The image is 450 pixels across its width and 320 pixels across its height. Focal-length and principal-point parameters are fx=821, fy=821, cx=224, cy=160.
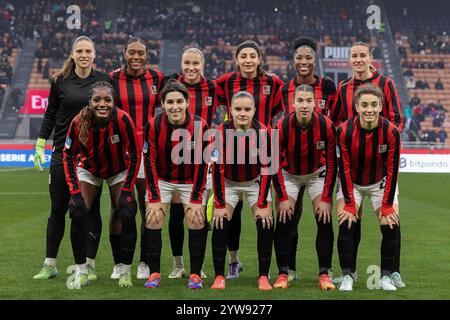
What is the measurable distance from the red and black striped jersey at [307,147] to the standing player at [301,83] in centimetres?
27

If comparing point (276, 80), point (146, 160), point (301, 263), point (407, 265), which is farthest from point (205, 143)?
point (407, 265)

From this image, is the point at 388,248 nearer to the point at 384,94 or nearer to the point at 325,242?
the point at 325,242

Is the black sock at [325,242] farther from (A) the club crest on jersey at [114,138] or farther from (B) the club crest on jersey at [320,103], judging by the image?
(A) the club crest on jersey at [114,138]

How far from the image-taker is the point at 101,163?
6.77 metres

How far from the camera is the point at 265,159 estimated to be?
6.66 meters

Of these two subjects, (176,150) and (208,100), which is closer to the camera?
(176,150)

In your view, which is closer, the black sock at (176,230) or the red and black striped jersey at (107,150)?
the red and black striped jersey at (107,150)

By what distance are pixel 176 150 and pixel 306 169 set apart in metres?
1.09

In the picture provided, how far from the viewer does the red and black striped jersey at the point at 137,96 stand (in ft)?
23.8

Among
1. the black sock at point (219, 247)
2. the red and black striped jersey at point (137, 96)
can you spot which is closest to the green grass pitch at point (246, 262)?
the black sock at point (219, 247)

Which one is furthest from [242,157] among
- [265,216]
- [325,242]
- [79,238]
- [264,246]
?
[79,238]

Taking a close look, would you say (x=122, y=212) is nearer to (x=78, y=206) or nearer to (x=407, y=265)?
(x=78, y=206)

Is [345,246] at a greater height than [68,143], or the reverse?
[68,143]

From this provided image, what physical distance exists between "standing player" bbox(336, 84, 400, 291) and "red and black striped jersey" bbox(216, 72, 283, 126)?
0.90 m
